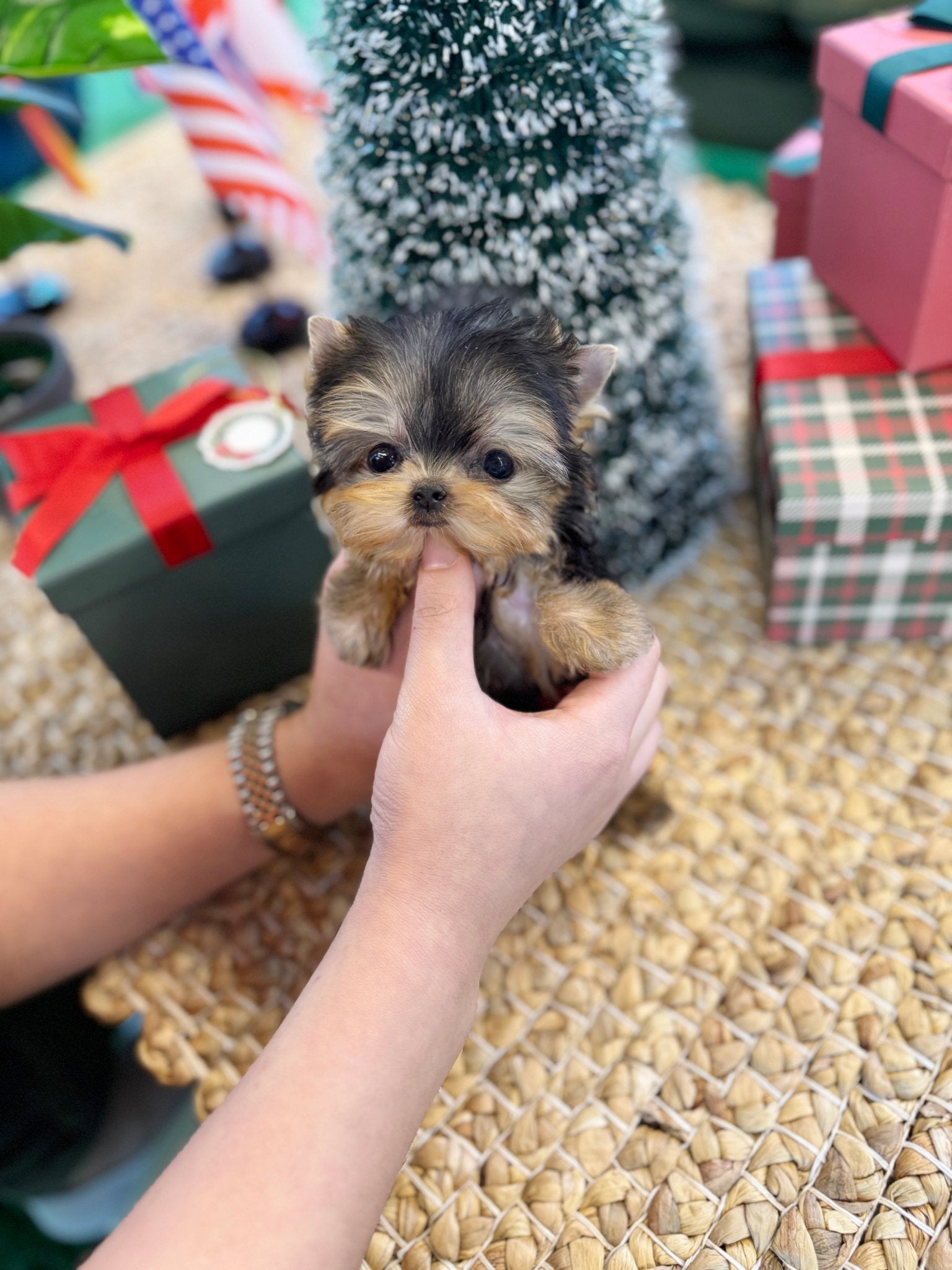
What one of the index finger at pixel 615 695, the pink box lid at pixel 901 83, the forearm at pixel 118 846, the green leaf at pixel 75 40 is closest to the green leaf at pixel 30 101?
the green leaf at pixel 75 40

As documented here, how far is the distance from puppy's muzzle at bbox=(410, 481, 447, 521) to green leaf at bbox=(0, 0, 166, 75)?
34.2 inches

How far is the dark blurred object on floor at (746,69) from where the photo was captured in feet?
9.02

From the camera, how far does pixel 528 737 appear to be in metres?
0.89

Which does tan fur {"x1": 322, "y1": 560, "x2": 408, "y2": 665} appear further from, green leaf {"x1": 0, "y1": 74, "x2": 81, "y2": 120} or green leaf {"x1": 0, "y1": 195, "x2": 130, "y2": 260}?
green leaf {"x1": 0, "y1": 74, "x2": 81, "y2": 120}

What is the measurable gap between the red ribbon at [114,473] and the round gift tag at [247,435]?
0.10ft

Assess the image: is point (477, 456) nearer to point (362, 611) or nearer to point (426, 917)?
point (362, 611)

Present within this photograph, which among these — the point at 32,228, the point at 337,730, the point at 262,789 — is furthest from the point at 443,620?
the point at 32,228

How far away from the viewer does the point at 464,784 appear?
0.85m

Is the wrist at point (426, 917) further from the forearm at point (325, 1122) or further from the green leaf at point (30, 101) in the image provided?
the green leaf at point (30, 101)

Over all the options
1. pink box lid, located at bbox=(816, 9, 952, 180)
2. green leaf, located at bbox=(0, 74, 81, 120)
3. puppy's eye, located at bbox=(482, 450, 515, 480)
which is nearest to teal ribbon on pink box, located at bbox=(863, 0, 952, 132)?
pink box lid, located at bbox=(816, 9, 952, 180)

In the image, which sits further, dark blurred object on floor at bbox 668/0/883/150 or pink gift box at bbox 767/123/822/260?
dark blurred object on floor at bbox 668/0/883/150

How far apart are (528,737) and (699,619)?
94cm

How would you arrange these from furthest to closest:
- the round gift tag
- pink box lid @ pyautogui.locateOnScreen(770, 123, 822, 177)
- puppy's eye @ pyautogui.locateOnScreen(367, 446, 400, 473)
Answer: pink box lid @ pyautogui.locateOnScreen(770, 123, 822, 177) < the round gift tag < puppy's eye @ pyautogui.locateOnScreen(367, 446, 400, 473)

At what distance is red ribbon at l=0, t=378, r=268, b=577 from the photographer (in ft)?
4.46
